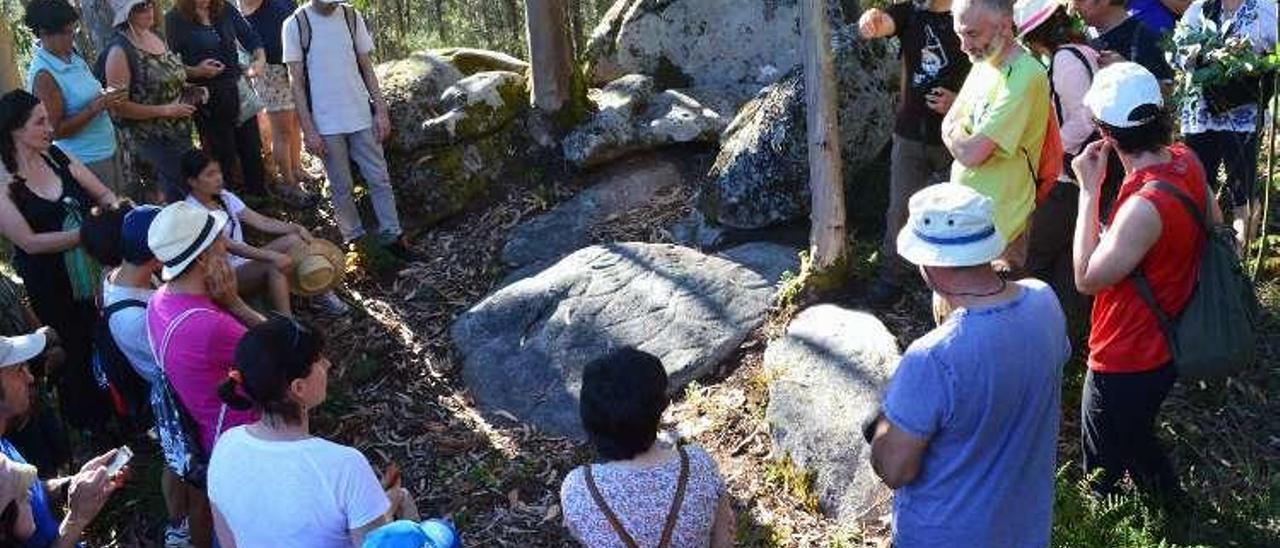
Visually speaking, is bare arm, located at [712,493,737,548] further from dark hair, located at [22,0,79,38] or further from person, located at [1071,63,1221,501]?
dark hair, located at [22,0,79,38]

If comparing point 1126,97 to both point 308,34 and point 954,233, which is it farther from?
point 308,34

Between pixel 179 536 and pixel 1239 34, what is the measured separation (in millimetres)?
5590

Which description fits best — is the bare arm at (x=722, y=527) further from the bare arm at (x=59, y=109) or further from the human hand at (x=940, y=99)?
the bare arm at (x=59, y=109)

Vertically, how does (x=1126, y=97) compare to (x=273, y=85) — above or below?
above

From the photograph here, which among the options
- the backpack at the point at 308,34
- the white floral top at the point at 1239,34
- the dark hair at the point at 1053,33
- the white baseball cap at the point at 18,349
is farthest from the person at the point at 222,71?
the white floral top at the point at 1239,34

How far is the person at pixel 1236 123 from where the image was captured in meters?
5.41

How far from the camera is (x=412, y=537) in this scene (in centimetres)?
235

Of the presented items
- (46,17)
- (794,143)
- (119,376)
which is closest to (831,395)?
(794,143)

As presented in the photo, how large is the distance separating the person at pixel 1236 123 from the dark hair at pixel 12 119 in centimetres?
568

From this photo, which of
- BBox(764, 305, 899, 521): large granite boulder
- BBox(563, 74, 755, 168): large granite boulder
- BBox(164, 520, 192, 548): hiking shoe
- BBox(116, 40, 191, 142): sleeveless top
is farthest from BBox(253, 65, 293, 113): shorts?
BBox(764, 305, 899, 521): large granite boulder

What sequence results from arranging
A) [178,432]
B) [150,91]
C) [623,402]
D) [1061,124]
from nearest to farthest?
[623,402]
[178,432]
[1061,124]
[150,91]

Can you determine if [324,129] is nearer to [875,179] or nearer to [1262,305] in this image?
[875,179]

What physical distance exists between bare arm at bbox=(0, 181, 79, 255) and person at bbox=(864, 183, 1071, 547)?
14.2ft

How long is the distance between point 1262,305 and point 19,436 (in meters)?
5.95
